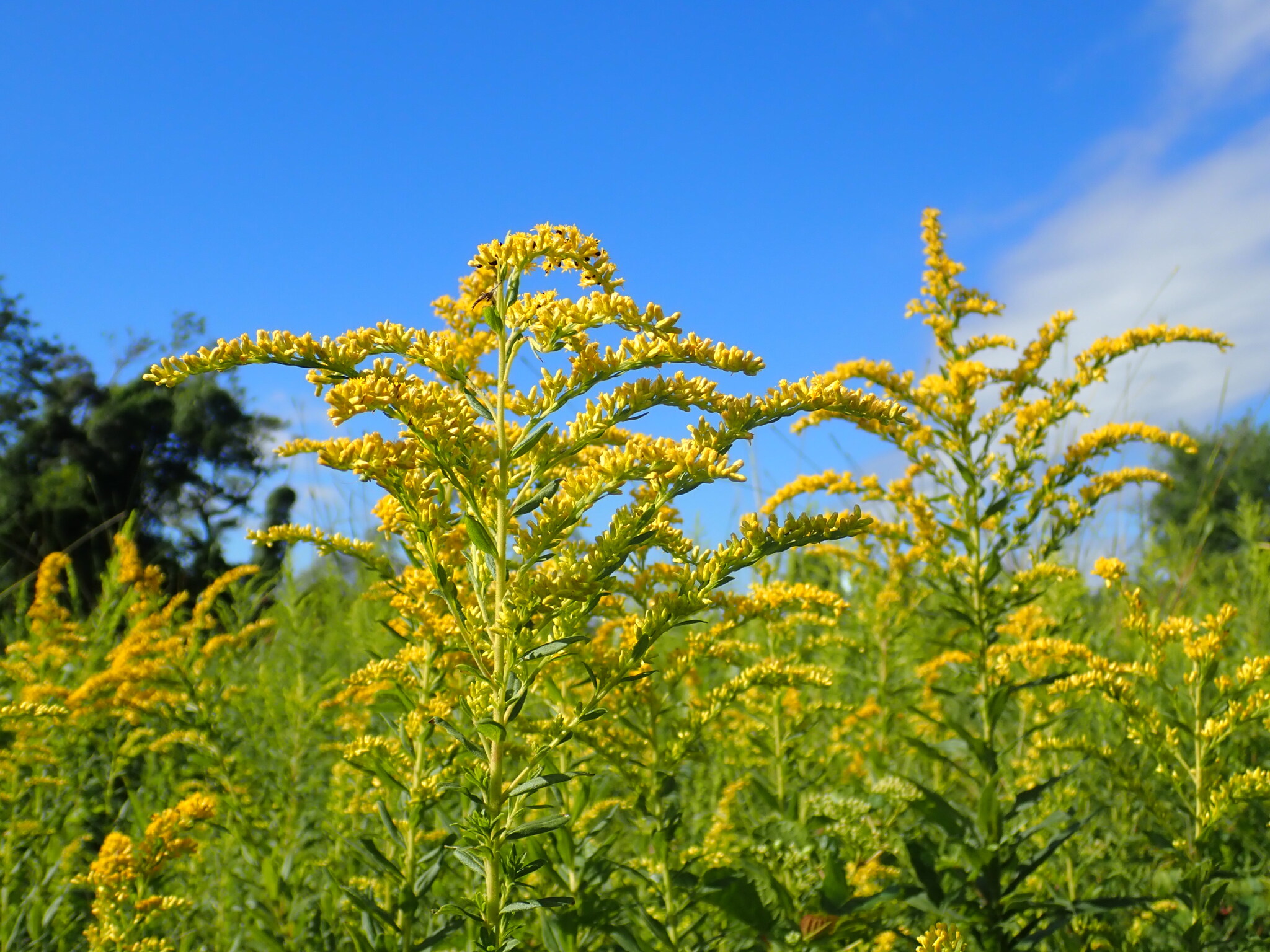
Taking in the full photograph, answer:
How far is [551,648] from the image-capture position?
5.65 feet

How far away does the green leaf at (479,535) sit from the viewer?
1.71 m

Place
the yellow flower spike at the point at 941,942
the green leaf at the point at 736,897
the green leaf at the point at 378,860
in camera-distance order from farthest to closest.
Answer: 1. the green leaf at the point at 736,897
2. the green leaf at the point at 378,860
3. the yellow flower spike at the point at 941,942

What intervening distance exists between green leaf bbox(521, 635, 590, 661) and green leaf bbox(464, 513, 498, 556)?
22 cm

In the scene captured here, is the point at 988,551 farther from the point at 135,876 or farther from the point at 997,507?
the point at 135,876

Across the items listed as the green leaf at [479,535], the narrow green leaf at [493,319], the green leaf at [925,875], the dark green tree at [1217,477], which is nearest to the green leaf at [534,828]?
the green leaf at [479,535]

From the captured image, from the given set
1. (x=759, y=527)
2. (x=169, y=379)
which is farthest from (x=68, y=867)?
(x=759, y=527)

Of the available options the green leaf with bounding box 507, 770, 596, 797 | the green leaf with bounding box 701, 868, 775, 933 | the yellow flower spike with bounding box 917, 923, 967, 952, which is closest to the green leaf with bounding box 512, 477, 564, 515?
the green leaf with bounding box 507, 770, 596, 797

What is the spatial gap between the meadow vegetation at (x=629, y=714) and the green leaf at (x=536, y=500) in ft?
0.04

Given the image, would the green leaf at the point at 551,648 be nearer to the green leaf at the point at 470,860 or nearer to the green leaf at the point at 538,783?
the green leaf at the point at 538,783

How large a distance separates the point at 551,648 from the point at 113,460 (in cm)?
3382

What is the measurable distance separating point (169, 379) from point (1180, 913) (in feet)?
13.3

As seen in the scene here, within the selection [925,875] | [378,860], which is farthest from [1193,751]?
[378,860]

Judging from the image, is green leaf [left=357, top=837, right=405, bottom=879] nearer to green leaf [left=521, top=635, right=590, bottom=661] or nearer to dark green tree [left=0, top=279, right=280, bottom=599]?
green leaf [left=521, top=635, right=590, bottom=661]

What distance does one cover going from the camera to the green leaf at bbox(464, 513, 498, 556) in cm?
171
